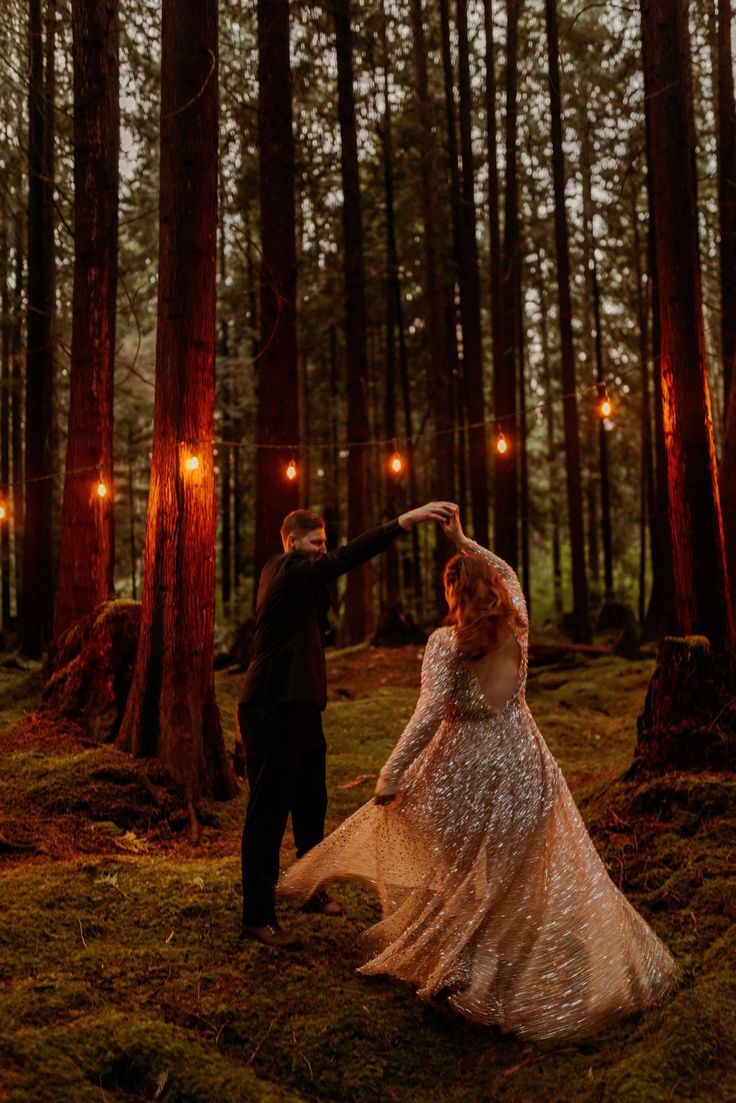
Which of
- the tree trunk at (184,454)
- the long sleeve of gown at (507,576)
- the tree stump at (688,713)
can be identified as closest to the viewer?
the long sleeve of gown at (507,576)

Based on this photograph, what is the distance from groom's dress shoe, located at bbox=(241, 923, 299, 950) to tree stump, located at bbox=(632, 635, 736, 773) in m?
3.27

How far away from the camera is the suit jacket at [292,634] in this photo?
526cm

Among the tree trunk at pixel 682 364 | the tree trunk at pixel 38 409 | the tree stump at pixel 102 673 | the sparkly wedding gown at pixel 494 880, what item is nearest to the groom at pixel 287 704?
the sparkly wedding gown at pixel 494 880

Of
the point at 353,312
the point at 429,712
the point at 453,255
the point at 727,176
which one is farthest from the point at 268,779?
the point at 453,255

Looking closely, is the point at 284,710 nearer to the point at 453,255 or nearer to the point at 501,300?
the point at 501,300

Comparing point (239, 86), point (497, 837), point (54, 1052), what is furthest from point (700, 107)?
point (54, 1052)

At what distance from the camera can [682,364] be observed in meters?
8.27

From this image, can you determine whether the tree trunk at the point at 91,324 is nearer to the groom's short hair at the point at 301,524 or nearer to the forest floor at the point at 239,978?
the forest floor at the point at 239,978

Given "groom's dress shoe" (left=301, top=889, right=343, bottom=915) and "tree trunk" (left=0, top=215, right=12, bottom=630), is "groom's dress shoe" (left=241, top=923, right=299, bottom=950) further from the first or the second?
"tree trunk" (left=0, top=215, right=12, bottom=630)

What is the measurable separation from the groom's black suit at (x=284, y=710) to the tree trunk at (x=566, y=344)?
13.6m

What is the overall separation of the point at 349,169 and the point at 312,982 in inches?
681

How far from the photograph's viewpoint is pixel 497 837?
14.9 feet

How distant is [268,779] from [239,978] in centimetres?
103

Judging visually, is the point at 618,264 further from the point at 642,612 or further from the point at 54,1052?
the point at 54,1052
